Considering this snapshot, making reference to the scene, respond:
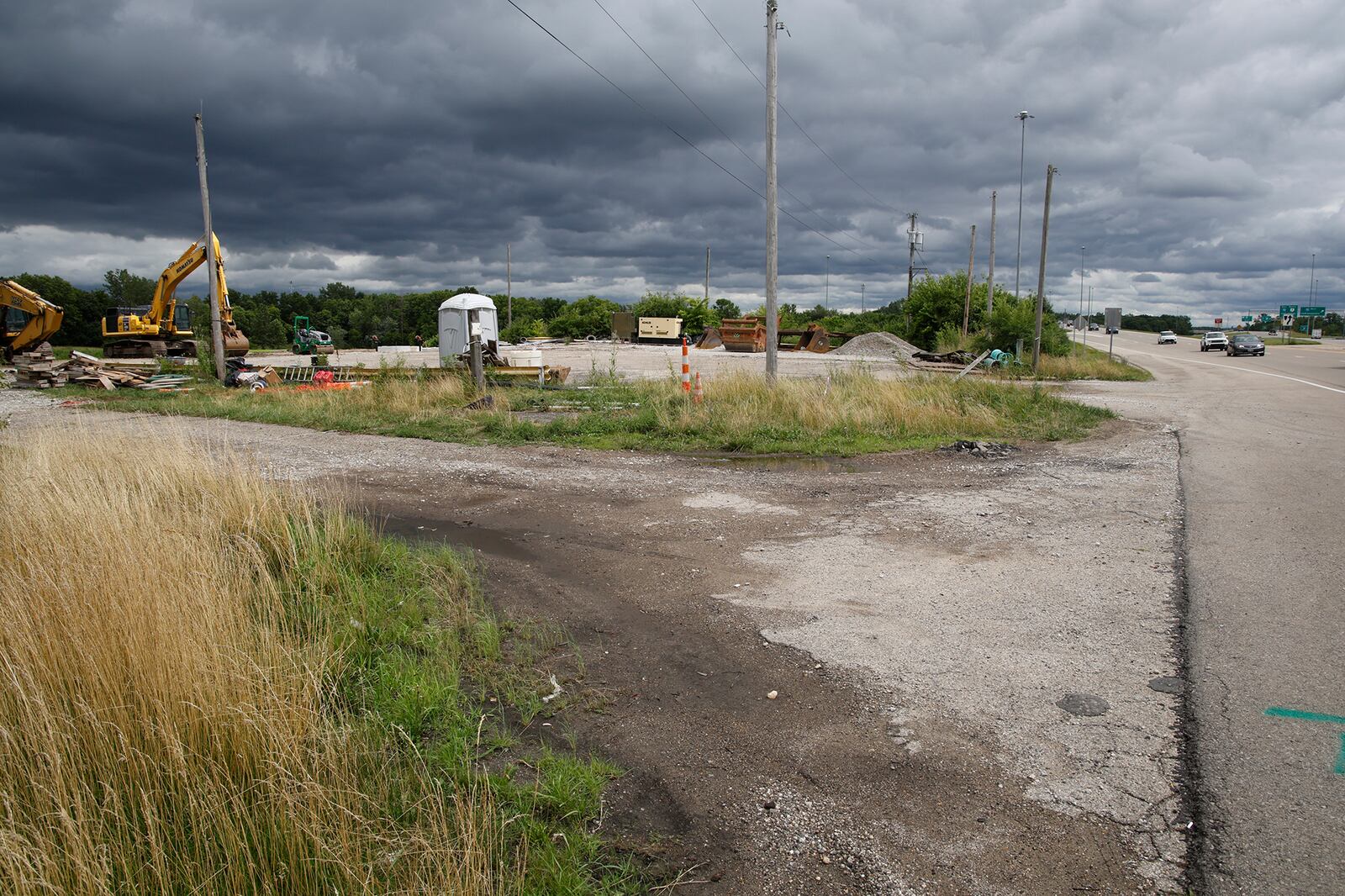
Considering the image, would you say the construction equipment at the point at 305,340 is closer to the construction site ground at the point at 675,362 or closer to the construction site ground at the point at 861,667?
the construction site ground at the point at 675,362

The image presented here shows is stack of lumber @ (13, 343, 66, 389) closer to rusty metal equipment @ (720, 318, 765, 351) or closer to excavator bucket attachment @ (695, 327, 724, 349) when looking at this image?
rusty metal equipment @ (720, 318, 765, 351)

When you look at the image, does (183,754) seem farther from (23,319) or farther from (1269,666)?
(23,319)

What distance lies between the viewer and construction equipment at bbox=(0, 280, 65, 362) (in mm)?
30656

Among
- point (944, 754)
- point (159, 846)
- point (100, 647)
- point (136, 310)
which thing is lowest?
point (944, 754)

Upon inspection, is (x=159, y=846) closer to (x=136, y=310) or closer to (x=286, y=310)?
(x=136, y=310)

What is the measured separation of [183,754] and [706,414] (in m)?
12.3

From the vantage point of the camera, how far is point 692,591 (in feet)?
19.6

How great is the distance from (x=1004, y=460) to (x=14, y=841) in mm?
12005

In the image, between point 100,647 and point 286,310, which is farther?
point 286,310

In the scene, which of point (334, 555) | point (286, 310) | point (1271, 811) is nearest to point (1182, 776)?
point (1271, 811)

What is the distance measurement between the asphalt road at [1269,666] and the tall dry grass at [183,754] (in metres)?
2.72

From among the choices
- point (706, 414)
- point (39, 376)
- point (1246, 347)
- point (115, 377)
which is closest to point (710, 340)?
point (1246, 347)

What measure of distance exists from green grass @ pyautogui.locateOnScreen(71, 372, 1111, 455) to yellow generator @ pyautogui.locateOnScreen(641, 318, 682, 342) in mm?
41845

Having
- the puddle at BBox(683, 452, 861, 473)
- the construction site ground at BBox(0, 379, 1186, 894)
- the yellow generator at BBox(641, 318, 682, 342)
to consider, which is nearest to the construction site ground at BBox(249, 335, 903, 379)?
the puddle at BBox(683, 452, 861, 473)
